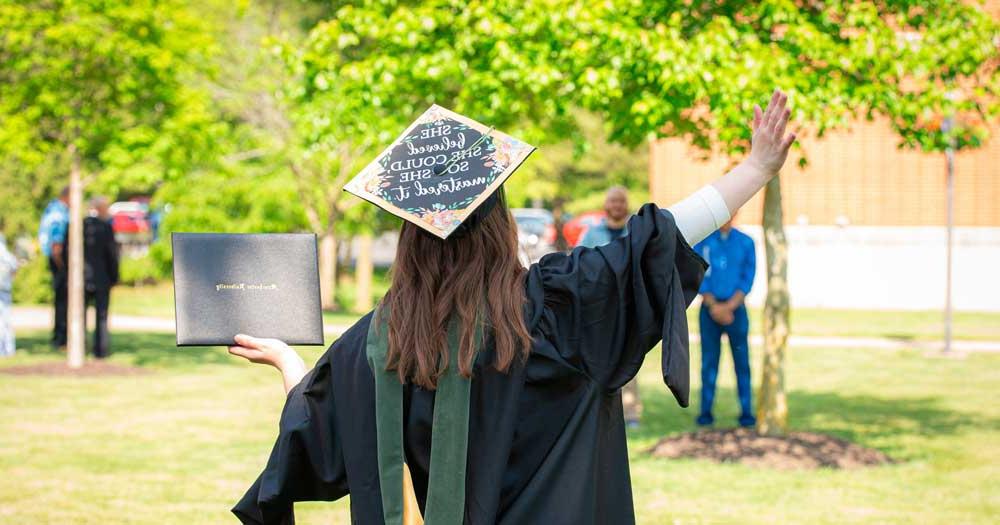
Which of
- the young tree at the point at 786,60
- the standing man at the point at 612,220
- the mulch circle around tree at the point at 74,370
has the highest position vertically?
the young tree at the point at 786,60

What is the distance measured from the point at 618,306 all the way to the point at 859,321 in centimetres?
1975

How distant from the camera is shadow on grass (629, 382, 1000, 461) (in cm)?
973

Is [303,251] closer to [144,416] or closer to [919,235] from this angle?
[144,416]

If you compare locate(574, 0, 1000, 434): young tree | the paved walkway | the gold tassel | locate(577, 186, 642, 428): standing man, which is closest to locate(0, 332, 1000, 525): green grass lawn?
locate(577, 186, 642, 428): standing man

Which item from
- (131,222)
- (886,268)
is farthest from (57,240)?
(131,222)

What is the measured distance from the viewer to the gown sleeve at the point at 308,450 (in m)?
3.25

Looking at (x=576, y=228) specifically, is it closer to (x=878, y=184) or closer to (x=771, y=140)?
(x=878, y=184)

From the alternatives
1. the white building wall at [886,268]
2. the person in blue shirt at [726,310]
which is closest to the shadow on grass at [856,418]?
the person in blue shirt at [726,310]

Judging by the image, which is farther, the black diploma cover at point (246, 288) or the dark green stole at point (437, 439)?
the black diploma cover at point (246, 288)

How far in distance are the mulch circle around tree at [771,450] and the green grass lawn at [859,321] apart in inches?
364

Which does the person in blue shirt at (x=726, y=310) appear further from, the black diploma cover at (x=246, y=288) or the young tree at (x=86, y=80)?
the black diploma cover at (x=246, y=288)

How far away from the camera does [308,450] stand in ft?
10.7

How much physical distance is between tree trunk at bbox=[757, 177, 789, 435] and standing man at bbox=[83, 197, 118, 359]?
862 cm

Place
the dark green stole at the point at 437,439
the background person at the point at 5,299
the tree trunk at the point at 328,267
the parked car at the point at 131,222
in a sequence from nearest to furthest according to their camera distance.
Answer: the dark green stole at the point at 437,439
the background person at the point at 5,299
the tree trunk at the point at 328,267
the parked car at the point at 131,222
